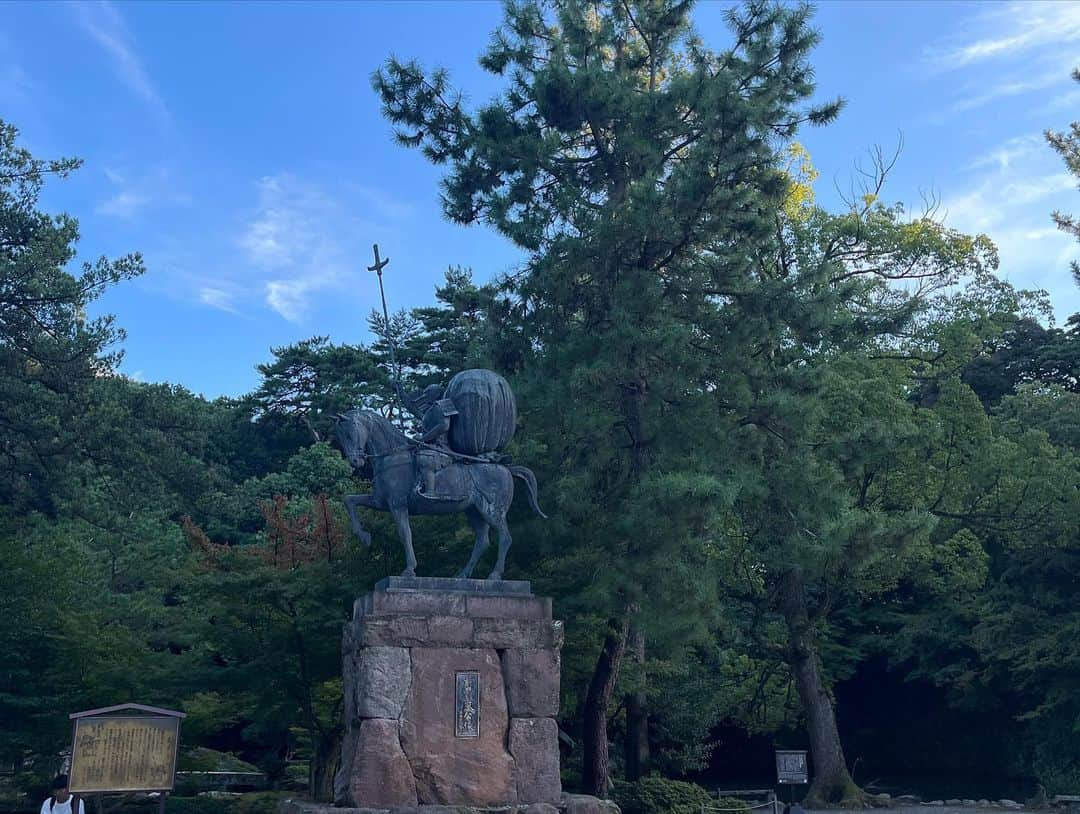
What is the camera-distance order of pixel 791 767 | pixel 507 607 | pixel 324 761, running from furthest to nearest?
pixel 324 761 < pixel 791 767 < pixel 507 607

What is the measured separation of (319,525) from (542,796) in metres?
8.51

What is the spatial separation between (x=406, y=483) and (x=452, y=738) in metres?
2.65

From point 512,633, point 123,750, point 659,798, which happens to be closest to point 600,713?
point 659,798

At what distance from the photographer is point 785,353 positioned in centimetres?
2042

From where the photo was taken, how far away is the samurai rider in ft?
36.5

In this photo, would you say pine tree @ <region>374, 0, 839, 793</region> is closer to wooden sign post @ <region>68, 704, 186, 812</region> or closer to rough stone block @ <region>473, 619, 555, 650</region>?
rough stone block @ <region>473, 619, 555, 650</region>

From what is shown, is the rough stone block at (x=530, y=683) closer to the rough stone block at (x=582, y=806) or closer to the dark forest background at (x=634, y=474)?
the rough stone block at (x=582, y=806)

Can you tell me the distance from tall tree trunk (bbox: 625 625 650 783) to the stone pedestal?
7.63 m

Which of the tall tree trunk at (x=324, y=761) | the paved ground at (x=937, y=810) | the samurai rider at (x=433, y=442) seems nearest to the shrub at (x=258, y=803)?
the tall tree trunk at (x=324, y=761)

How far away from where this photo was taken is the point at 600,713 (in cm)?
1605

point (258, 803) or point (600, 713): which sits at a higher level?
point (600, 713)

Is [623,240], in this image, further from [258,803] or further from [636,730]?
[258,803]

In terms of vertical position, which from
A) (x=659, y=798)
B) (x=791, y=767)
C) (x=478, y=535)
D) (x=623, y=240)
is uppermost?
(x=623, y=240)

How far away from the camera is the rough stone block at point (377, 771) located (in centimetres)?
974
